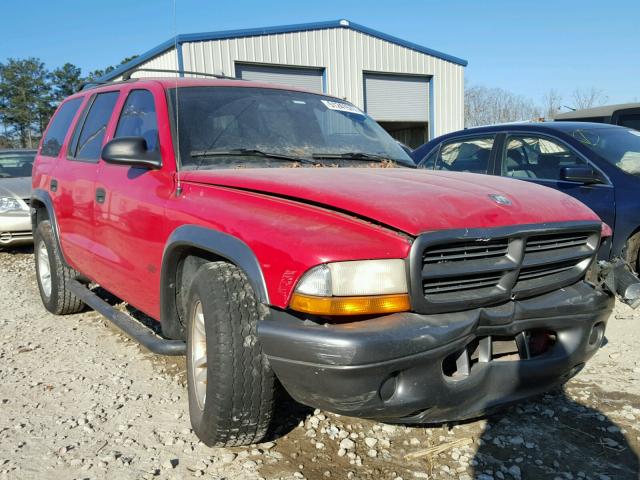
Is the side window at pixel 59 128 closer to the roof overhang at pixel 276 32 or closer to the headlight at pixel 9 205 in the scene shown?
the headlight at pixel 9 205

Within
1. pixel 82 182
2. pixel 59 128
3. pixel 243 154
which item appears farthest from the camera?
pixel 59 128

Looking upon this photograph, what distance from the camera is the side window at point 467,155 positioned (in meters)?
5.86

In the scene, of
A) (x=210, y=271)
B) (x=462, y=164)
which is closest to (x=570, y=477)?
(x=210, y=271)

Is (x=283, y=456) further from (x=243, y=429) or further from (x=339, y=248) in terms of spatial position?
(x=339, y=248)

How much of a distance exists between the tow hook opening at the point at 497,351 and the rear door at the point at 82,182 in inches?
108

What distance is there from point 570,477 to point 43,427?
265cm

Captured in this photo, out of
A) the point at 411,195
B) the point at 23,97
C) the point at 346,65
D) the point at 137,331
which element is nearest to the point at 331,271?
the point at 411,195

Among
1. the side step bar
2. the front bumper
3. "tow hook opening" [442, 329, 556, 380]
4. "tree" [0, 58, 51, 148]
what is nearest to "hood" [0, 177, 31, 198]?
the front bumper

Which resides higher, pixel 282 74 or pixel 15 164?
pixel 282 74

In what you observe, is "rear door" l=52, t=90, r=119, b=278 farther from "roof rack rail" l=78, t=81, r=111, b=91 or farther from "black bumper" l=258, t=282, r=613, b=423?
"black bumper" l=258, t=282, r=613, b=423

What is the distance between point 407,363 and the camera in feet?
6.70

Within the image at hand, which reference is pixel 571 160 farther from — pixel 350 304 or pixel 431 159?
pixel 350 304

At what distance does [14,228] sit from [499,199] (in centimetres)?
778

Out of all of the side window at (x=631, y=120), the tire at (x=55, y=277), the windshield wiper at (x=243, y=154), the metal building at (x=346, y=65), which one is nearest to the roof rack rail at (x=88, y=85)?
the tire at (x=55, y=277)
